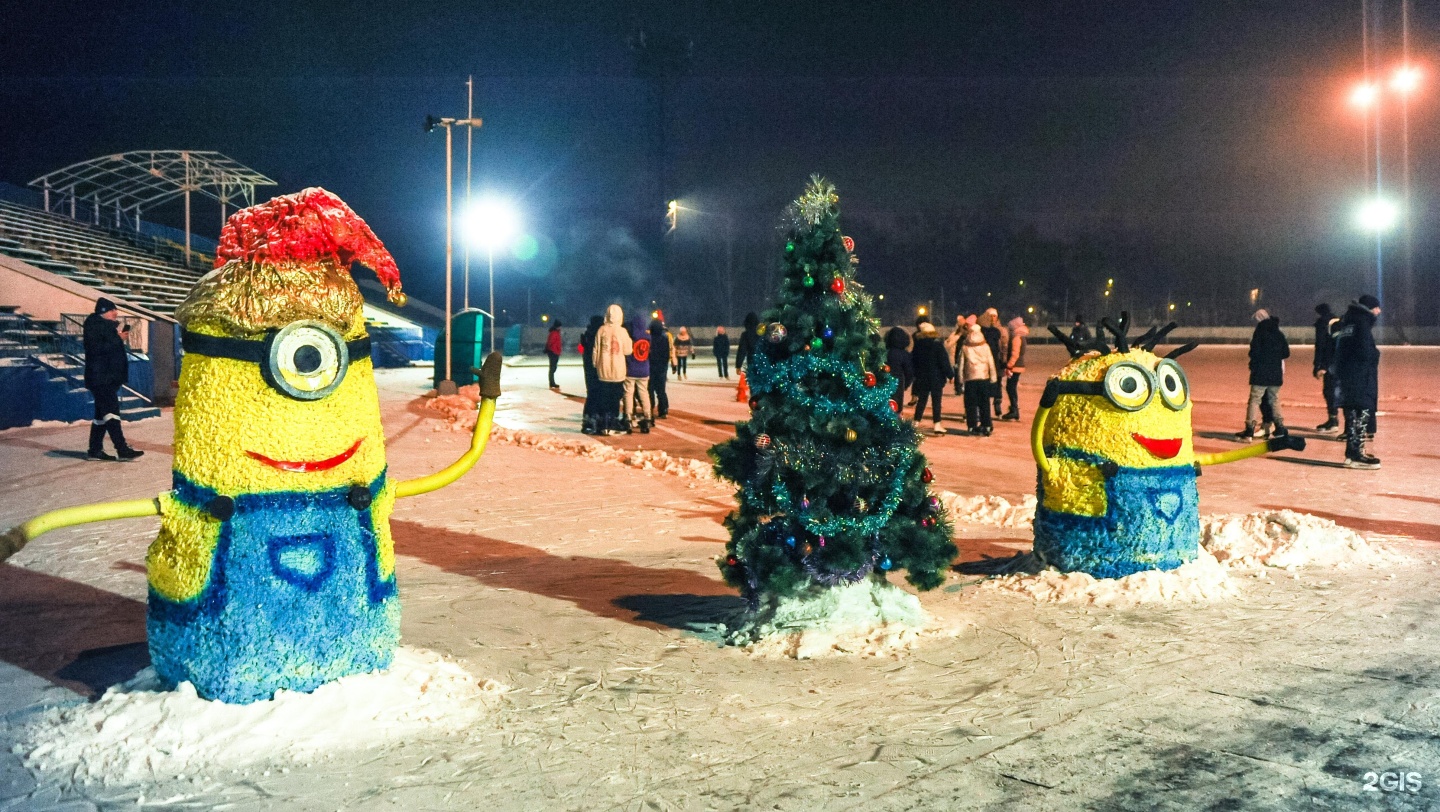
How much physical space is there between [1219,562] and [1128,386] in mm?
1697

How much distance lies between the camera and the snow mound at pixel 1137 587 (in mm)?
6742

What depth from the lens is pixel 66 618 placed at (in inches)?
255

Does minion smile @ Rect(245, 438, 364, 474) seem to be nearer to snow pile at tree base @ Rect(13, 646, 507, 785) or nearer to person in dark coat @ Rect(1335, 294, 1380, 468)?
snow pile at tree base @ Rect(13, 646, 507, 785)

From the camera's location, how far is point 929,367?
55.3 feet

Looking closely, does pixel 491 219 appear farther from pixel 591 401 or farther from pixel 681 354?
pixel 591 401

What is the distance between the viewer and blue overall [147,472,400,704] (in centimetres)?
457

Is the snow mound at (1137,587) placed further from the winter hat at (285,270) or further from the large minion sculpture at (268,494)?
the winter hat at (285,270)

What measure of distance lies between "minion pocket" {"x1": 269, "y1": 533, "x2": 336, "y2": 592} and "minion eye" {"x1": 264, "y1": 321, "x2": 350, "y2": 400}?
0.61 m

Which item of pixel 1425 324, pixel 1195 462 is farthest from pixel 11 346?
pixel 1425 324

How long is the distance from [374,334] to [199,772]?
4213 cm

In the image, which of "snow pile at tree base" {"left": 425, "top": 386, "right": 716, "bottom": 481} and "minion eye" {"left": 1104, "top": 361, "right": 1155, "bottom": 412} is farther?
"snow pile at tree base" {"left": 425, "top": 386, "right": 716, "bottom": 481}

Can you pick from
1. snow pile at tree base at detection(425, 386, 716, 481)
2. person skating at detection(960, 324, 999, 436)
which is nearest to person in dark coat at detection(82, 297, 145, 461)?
snow pile at tree base at detection(425, 386, 716, 481)

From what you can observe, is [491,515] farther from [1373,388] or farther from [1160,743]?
[1373,388]

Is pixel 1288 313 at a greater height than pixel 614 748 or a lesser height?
greater
